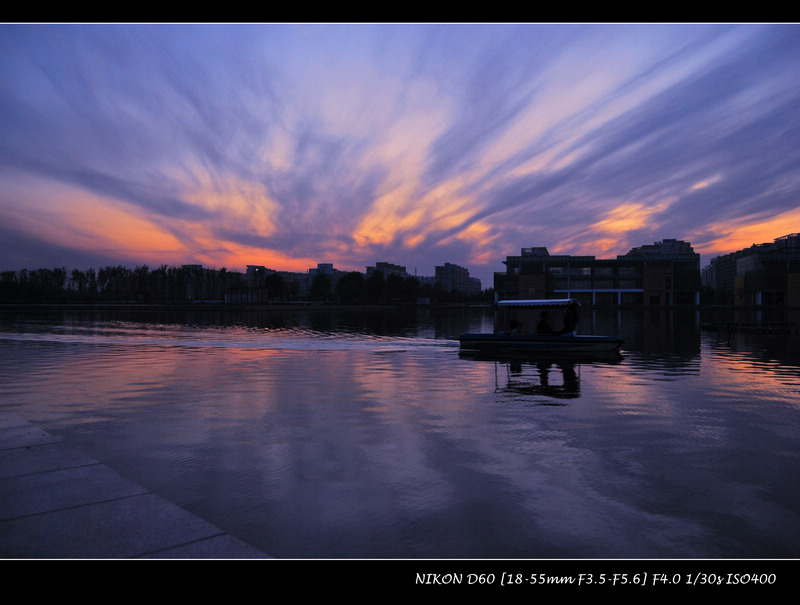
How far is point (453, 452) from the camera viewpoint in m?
9.18

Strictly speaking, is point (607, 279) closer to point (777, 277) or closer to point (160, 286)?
point (777, 277)

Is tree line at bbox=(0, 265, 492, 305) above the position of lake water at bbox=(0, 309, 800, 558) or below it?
above

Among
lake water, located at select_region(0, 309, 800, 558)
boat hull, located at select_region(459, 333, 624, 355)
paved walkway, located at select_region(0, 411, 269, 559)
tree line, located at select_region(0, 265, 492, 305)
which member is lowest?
lake water, located at select_region(0, 309, 800, 558)

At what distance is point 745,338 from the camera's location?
1459 inches

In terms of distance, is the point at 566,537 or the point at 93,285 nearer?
the point at 566,537

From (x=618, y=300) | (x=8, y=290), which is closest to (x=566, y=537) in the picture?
(x=618, y=300)

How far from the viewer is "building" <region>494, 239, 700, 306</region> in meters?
122

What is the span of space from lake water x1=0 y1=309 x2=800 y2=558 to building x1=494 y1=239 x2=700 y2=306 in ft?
370

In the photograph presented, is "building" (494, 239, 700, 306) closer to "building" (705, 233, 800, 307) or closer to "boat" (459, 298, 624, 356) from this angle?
"building" (705, 233, 800, 307)

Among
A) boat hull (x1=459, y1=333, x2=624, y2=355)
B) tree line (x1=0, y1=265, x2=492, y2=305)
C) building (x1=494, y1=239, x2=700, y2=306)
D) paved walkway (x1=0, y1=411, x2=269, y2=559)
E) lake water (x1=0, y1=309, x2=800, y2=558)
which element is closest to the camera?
paved walkway (x1=0, y1=411, x2=269, y2=559)

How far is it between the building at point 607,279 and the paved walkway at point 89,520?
128m

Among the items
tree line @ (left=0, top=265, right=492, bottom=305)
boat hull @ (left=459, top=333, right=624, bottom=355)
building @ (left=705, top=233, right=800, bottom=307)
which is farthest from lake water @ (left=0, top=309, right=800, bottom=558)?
tree line @ (left=0, top=265, right=492, bottom=305)

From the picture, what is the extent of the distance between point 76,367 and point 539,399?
61.5ft
